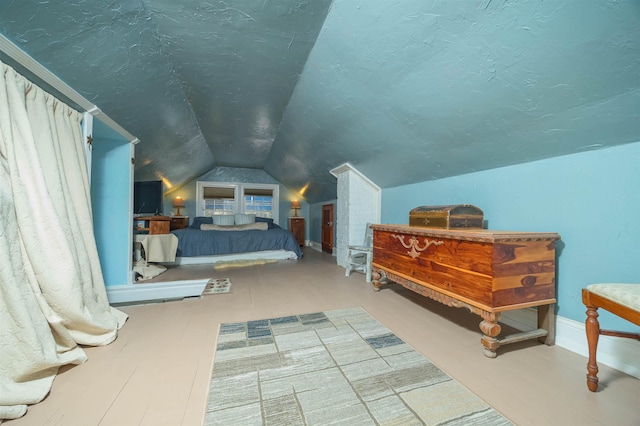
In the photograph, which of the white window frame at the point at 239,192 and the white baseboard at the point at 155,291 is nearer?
the white baseboard at the point at 155,291

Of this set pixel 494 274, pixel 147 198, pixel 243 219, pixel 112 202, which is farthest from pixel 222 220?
pixel 494 274

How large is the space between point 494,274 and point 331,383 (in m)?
1.13

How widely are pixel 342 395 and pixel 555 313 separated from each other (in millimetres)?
1657

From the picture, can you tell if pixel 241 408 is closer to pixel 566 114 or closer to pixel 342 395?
pixel 342 395

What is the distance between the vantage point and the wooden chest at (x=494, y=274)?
136cm

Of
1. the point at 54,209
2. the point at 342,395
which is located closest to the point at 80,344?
the point at 54,209

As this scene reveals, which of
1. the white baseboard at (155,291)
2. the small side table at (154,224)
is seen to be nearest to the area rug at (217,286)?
the white baseboard at (155,291)

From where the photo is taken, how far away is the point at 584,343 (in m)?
1.42

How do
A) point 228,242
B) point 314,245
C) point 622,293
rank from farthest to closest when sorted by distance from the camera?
point 314,245, point 228,242, point 622,293

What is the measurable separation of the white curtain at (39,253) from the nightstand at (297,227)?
479 cm

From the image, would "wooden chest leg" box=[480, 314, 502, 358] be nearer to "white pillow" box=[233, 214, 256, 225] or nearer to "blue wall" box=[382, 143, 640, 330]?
"blue wall" box=[382, 143, 640, 330]

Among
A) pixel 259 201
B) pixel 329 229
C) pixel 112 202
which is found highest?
pixel 259 201

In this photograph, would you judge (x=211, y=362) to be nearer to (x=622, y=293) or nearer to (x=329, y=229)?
(x=622, y=293)

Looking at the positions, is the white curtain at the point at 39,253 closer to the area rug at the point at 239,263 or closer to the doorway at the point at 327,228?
the area rug at the point at 239,263
